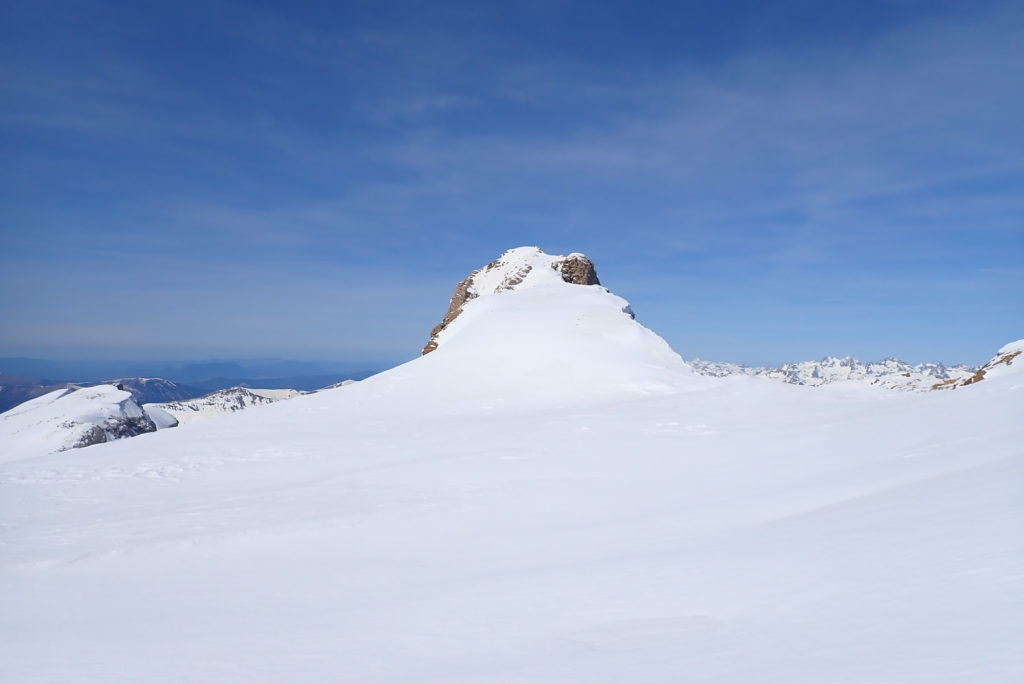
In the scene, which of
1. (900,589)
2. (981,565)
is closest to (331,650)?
(900,589)

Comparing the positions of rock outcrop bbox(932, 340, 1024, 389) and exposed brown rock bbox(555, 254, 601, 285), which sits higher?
exposed brown rock bbox(555, 254, 601, 285)

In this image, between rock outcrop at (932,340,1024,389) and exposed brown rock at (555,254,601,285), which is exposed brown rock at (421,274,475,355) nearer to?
exposed brown rock at (555,254,601,285)

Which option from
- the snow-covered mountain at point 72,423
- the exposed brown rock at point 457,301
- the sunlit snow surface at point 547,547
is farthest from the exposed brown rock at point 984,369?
the snow-covered mountain at point 72,423

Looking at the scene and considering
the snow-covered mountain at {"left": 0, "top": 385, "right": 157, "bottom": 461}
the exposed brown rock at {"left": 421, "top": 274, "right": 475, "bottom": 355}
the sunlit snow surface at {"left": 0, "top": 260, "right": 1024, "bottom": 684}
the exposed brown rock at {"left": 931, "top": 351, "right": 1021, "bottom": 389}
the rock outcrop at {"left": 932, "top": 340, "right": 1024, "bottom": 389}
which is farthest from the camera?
the exposed brown rock at {"left": 421, "top": 274, "right": 475, "bottom": 355}

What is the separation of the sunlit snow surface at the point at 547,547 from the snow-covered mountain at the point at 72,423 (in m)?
22.5

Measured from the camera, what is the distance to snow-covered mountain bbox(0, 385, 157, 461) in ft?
119

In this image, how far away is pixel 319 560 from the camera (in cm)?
1066

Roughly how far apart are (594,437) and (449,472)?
4996 mm

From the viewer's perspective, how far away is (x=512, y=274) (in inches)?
1857

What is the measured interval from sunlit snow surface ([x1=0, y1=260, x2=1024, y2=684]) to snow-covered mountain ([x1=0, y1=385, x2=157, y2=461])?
2254 cm

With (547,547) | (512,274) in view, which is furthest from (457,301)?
(547,547)

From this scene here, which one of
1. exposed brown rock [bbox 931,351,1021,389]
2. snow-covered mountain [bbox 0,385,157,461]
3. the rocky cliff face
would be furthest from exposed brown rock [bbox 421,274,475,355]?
exposed brown rock [bbox 931,351,1021,389]

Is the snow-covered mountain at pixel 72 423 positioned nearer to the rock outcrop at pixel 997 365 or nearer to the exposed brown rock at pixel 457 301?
the exposed brown rock at pixel 457 301

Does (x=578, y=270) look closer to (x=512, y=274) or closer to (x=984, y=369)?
(x=512, y=274)
